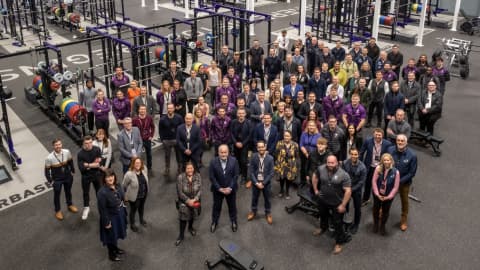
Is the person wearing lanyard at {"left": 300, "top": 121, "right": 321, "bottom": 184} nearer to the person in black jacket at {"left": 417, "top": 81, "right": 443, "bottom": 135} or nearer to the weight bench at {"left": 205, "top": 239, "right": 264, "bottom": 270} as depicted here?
the weight bench at {"left": 205, "top": 239, "right": 264, "bottom": 270}

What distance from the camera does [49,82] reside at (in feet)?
35.9

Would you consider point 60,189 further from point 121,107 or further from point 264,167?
point 264,167

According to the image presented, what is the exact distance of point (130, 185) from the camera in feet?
21.5

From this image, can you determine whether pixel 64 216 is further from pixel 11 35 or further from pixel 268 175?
pixel 11 35

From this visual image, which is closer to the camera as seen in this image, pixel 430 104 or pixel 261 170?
pixel 261 170

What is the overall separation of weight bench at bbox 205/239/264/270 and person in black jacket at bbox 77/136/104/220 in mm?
2261

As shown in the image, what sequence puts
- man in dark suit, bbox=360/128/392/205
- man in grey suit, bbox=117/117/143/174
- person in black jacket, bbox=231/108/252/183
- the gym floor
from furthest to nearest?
person in black jacket, bbox=231/108/252/183 → man in grey suit, bbox=117/117/143/174 → man in dark suit, bbox=360/128/392/205 → the gym floor

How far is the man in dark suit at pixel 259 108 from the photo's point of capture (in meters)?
8.52

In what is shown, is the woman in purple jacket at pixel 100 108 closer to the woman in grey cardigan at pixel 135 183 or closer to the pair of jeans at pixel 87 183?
the pair of jeans at pixel 87 183

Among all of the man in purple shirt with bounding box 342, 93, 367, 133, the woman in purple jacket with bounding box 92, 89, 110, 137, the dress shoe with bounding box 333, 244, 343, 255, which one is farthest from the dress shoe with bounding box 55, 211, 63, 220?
the man in purple shirt with bounding box 342, 93, 367, 133

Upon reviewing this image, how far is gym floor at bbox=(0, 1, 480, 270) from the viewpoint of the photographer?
21.3ft

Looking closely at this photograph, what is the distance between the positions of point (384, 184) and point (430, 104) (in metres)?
3.65

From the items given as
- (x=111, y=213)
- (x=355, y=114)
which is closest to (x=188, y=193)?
(x=111, y=213)

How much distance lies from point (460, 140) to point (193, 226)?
606 centimetres
